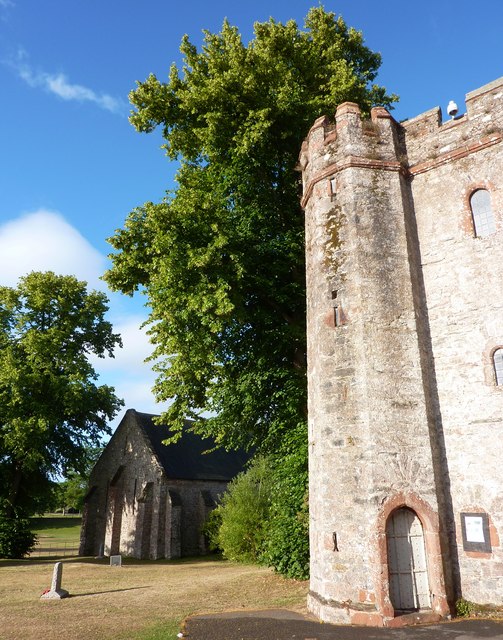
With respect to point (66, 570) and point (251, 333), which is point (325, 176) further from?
point (66, 570)

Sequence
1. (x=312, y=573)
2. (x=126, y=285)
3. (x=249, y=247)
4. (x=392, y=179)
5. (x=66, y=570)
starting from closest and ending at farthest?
(x=312, y=573) → (x=392, y=179) → (x=249, y=247) → (x=126, y=285) → (x=66, y=570)

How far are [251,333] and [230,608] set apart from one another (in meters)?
8.16

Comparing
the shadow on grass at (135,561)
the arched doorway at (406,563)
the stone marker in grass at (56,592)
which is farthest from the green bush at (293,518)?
the shadow on grass at (135,561)

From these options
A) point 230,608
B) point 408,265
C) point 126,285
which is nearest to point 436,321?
point 408,265

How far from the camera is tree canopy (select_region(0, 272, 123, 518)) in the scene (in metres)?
24.1

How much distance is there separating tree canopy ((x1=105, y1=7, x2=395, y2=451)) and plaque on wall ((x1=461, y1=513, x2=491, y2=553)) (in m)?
5.99

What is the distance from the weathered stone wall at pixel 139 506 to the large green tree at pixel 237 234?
40.8ft

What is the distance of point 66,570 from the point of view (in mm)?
20938

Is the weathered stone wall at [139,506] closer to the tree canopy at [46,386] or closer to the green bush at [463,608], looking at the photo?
the tree canopy at [46,386]

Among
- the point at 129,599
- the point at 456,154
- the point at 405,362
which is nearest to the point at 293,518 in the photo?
the point at 129,599

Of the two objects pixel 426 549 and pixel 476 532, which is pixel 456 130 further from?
pixel 426 549

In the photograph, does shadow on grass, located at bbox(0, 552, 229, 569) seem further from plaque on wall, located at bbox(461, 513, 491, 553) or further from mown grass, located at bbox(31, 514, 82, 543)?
mown grass, located at bbox(31, 514, 82, 543)

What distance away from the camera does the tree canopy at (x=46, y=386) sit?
949 inches

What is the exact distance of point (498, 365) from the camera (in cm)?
1043
